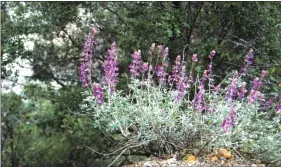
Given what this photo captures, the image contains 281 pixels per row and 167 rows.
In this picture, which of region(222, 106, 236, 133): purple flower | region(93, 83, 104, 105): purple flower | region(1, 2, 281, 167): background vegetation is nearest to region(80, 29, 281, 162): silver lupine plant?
region(93, 83, 104, 105): purple flower

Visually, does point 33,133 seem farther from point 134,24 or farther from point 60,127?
point 134,24

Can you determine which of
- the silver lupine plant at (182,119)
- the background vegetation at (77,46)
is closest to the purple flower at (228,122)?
the silver lupine plant at (182,119)

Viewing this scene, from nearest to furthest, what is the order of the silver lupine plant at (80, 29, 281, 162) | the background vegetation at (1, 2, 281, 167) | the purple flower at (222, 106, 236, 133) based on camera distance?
the purple flower at (222, 106, 236, 133) < the silver lupine plant at (80, 29, 281, 162) < the background vegetation at (1, 2, 281, 167)

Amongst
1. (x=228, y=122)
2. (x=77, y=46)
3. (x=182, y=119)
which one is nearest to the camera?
(x=228, y=122)

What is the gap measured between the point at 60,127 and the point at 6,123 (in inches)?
30.0

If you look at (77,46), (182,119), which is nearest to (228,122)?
(182,119)

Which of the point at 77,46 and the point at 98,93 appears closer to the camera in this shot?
the point at 98,93

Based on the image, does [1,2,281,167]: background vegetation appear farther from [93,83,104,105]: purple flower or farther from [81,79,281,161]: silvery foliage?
[93,83,104,105]: purple flower

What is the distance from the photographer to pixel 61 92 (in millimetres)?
6215

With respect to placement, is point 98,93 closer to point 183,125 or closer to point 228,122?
point 183,125

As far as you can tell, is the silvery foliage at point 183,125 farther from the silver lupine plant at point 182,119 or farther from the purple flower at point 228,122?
the purple flower at point 228,122

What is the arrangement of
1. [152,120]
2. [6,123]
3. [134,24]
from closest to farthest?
1. [152,120]
2. [134,24]
3. [6,123]

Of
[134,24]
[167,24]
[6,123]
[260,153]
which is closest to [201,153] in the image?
[260,153]

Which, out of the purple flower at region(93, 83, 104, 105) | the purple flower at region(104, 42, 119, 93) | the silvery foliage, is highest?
the purple flower at region(104, 42, 119, 93)
